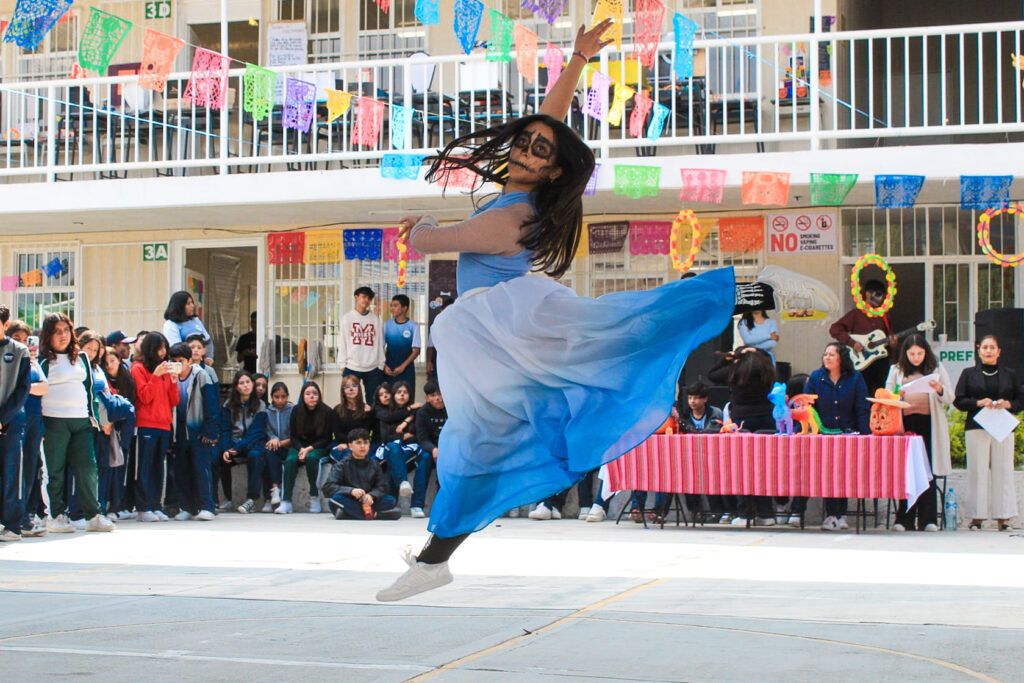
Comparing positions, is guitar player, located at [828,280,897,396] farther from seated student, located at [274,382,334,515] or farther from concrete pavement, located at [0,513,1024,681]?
seated student, located at [274,382,334,515]

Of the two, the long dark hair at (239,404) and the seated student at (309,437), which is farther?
the long dark hair at (239,404)

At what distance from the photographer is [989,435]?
35.2 ft

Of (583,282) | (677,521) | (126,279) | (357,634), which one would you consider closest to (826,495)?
(677,521)

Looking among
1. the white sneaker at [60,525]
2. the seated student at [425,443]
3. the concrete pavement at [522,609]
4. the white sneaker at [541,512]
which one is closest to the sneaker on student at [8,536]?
the concrete pavement at [522,609]

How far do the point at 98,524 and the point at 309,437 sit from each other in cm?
262

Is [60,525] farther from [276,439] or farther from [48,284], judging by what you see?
[48,284]

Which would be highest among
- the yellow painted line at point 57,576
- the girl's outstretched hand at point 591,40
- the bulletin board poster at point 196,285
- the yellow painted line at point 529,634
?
the girl's outstretched hand at point 591,40

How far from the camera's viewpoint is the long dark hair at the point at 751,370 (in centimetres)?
1111

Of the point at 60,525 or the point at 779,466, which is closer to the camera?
the point at 60,525

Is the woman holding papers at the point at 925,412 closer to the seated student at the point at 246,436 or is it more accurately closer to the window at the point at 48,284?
the seated student at the point at 246,436

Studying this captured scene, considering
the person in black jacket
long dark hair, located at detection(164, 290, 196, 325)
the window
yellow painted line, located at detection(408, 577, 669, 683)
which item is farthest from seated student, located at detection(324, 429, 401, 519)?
the window

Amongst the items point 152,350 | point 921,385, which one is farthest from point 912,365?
point 152,350

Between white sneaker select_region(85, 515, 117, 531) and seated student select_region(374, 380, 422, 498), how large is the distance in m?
2.48

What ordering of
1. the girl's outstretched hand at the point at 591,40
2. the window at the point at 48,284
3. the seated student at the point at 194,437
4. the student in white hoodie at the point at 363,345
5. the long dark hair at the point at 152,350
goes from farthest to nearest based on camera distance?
the window at the point at 48,284, the student in white hoodie at the point at 363,345, the seated student at the point at 194,437, the long dark hair at the point at 152,350, the girl's outstretched hand at the point at 591,40
